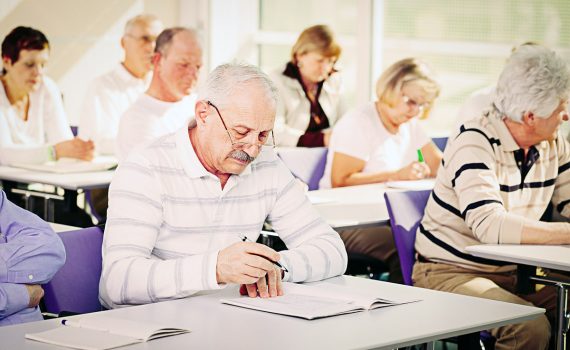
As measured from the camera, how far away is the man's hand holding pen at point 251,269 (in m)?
2.50

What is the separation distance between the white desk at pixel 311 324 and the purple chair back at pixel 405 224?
1003 mm

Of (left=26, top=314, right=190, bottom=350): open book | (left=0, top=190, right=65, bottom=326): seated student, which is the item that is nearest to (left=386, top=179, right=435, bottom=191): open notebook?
(left=0, top=190, right=65, bottom=326): seated student

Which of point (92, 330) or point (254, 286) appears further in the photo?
point (254, 286)

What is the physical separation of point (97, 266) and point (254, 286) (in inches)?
22.1

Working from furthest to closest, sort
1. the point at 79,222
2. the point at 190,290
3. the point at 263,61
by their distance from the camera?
the point at 263,61
the point at 79,222
the point at 190,290

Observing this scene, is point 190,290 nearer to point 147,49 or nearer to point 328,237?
point 328,237

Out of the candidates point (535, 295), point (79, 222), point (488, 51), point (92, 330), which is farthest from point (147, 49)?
point (92, 330)

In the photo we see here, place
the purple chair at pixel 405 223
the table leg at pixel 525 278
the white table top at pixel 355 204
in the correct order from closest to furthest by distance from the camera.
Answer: the table leg at pixel 525 278 < the purple chair at pixel 405 223 < the white table top at pixel 355 204

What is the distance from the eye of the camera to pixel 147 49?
21.4ft

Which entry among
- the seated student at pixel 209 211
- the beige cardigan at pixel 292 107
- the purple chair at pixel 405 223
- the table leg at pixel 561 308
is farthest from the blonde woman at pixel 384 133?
the seated student at pixel 209 211

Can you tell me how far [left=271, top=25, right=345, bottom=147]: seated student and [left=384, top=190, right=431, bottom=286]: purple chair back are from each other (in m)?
2.59

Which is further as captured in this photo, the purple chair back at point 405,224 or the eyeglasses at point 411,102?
the eyeglasses at point 411,102

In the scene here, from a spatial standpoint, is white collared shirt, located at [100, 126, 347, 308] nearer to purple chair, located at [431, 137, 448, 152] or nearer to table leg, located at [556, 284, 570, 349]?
table leg, located at [556, 284, 570, 349]

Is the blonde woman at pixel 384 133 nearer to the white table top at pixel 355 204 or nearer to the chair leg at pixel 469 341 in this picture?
the white table top at pixel 355 204
